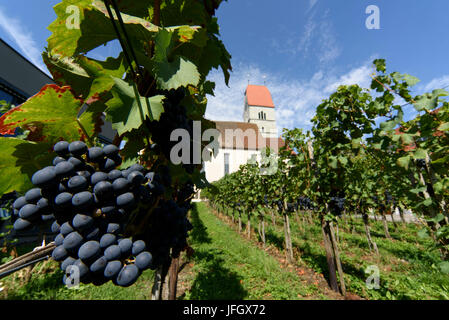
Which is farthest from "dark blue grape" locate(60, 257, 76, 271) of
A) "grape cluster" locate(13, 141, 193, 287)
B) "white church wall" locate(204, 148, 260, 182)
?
"white church wall" locate(204, 148, 260, 182)

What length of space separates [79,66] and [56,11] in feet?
0.81

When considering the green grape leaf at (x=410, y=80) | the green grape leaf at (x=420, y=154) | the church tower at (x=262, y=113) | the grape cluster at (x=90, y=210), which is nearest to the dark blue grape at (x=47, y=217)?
the grape cluster at (x=90, y=210)

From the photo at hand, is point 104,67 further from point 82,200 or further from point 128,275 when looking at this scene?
point 128,275

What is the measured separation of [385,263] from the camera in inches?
264

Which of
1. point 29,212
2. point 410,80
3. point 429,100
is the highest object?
point 410,80

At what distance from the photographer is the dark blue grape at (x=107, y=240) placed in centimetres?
74

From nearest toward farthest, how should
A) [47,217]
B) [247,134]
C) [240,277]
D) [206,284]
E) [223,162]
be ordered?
[47,217]
[206,284]
[240,277]
[223,162]
[247,134]

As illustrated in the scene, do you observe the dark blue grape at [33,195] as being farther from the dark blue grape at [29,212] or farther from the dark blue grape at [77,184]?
the dark blue grape at [77,184]

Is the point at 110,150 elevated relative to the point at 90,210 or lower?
elevated

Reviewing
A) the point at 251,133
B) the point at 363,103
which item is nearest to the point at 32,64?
the point at 363,103

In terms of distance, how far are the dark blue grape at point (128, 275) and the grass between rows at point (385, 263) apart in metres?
3.26

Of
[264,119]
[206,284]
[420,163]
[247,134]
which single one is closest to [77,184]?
[420,163]

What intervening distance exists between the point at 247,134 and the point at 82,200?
43137 millimetres
